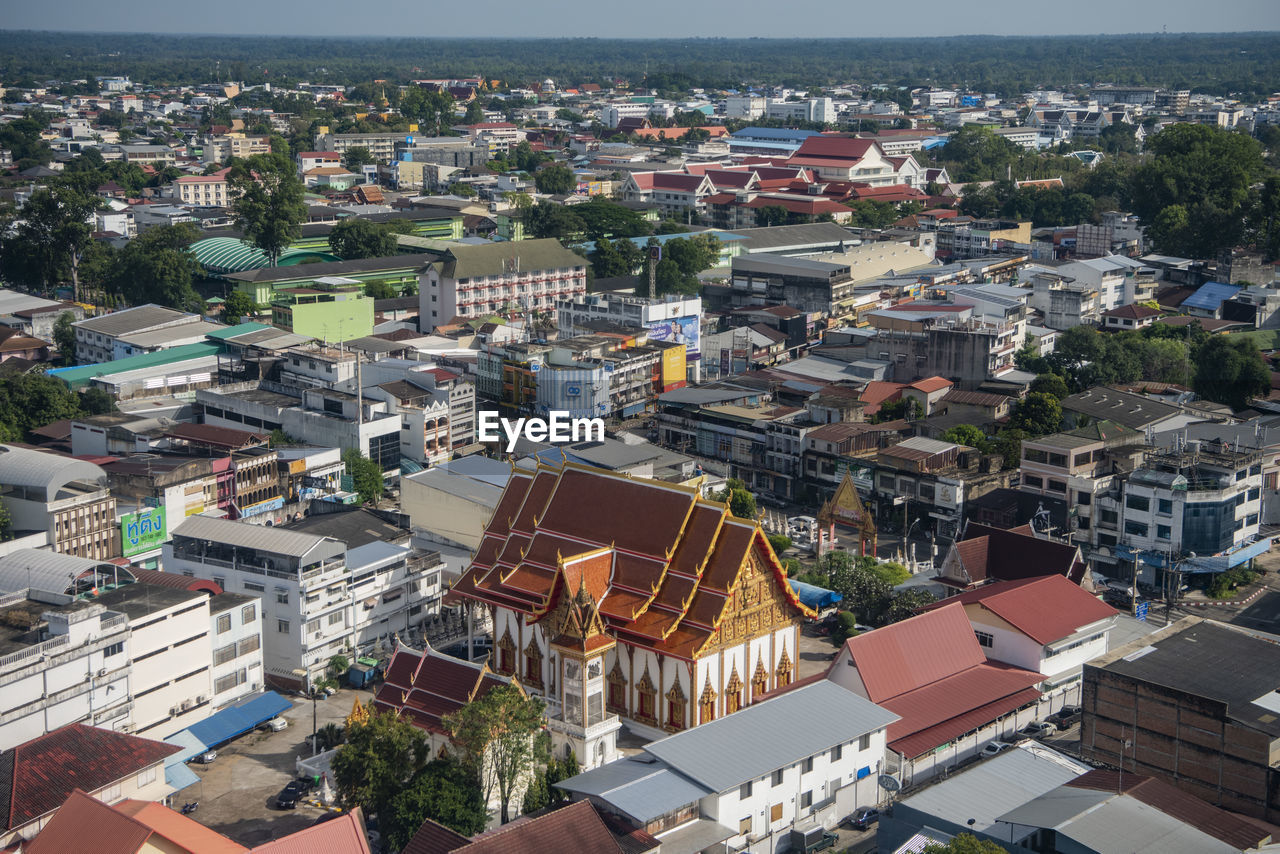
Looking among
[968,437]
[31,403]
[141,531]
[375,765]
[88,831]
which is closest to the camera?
[88,831]

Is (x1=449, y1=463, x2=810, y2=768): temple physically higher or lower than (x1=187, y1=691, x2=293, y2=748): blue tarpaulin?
higher

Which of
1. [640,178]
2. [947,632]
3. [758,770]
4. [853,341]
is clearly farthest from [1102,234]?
[758,770]

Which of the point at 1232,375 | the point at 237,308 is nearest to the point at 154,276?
the point at 237,308

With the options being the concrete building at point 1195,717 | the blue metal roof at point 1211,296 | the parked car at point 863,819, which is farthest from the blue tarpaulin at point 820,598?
the blue metal roof at point 1211,296

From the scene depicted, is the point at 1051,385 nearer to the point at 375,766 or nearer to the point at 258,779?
the point at 258,779

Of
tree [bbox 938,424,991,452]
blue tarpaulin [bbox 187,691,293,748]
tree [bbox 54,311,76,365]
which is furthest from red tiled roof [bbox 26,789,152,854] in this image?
tree [bbox 54,311,76,365]

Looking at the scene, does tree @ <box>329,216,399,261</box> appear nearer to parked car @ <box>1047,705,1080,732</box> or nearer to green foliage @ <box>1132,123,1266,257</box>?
green foliage @ <box>1132,123,1266,257</box>

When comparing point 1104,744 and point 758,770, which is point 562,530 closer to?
point 758,770
